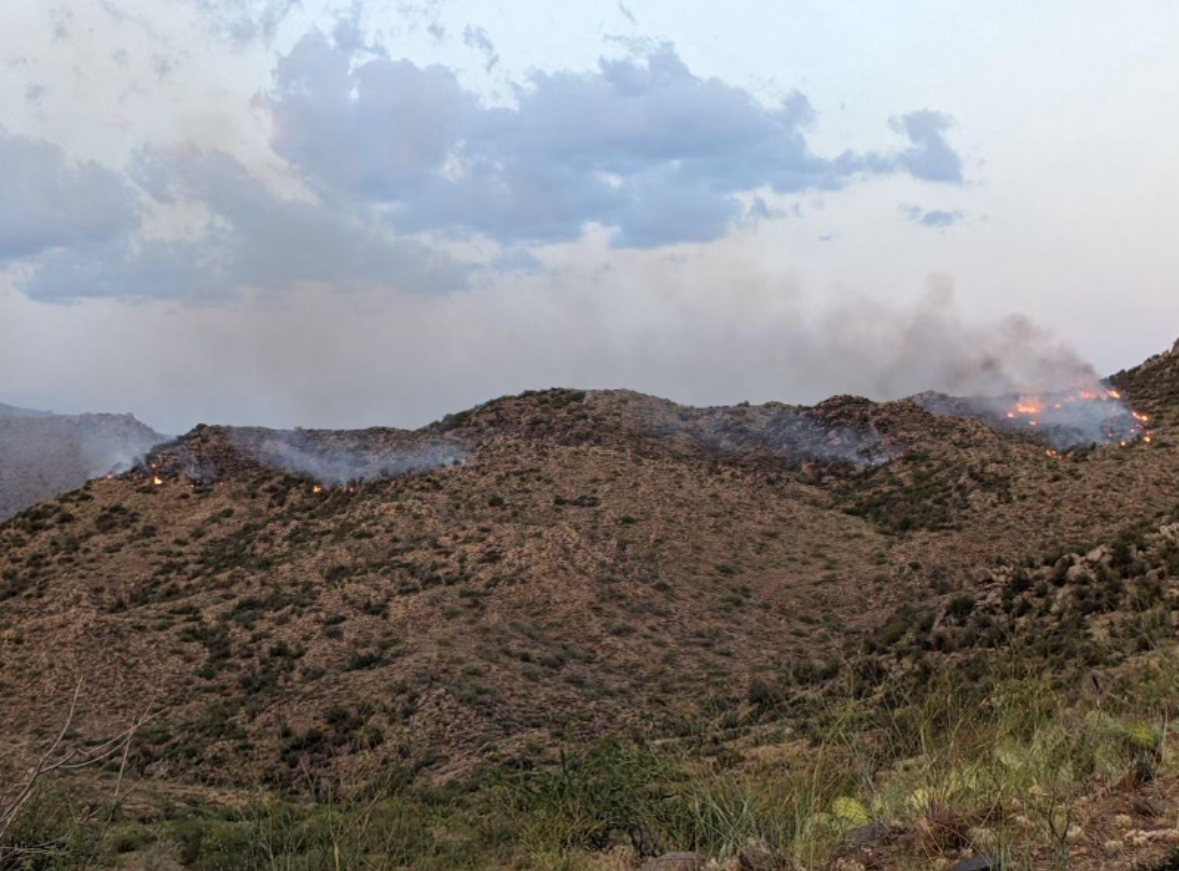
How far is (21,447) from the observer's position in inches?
3413

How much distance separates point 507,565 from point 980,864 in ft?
98.2

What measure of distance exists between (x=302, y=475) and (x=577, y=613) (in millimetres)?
21132

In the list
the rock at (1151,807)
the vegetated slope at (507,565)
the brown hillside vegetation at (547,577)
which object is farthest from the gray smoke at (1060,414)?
the rock at (1151,807)

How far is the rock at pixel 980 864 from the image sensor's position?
616 cm

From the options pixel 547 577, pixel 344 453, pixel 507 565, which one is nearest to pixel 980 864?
pixel 547 577

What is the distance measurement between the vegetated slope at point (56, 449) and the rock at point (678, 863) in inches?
3000

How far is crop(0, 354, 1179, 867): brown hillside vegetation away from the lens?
23.7 m

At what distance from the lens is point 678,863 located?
7789 millimetres

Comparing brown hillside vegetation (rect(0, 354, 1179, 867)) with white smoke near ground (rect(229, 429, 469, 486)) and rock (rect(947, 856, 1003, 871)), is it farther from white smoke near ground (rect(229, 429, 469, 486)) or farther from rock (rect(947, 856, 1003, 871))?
rock (rect(947, 856, 1003, 871))

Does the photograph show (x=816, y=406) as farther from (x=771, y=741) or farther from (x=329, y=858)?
(x=329, y=858)

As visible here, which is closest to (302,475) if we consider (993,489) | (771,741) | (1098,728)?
(993,489)

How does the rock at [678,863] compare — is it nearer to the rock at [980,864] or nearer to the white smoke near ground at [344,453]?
the rock at [980,864]

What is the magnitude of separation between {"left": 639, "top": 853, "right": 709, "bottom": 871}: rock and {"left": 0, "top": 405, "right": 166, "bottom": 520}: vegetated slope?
76188mm

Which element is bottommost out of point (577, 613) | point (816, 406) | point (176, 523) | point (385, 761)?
point (385, 761)
